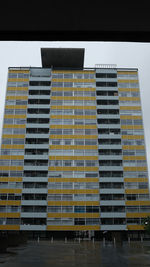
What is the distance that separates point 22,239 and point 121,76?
52519 millimetres

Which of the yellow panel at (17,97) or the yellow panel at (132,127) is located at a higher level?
the yellow panel at (17,97)

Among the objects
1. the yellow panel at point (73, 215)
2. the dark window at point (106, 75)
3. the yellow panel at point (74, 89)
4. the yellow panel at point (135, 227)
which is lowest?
the yellow panel at point (135, 227)

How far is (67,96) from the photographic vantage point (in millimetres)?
67312

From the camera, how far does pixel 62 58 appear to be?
2736 inches

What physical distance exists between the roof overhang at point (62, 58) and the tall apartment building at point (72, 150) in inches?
11.0

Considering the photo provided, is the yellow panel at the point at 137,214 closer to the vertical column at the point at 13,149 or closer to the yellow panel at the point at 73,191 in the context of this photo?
the yellow panel at the point at 73,191

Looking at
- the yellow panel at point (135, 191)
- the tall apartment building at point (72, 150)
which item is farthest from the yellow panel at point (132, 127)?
the yellow panel at point (135, 191)

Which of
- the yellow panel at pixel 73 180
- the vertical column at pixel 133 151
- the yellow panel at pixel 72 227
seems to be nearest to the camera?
the yellow panel at pixel 72 227

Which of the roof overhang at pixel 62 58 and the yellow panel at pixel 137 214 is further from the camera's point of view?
the roof overhang at pixel 62 58

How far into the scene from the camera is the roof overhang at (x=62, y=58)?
67.1 meters

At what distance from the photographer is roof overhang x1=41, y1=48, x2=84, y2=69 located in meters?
67.1

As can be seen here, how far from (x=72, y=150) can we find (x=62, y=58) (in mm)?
26925

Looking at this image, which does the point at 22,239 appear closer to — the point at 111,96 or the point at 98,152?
the point at 98,152
